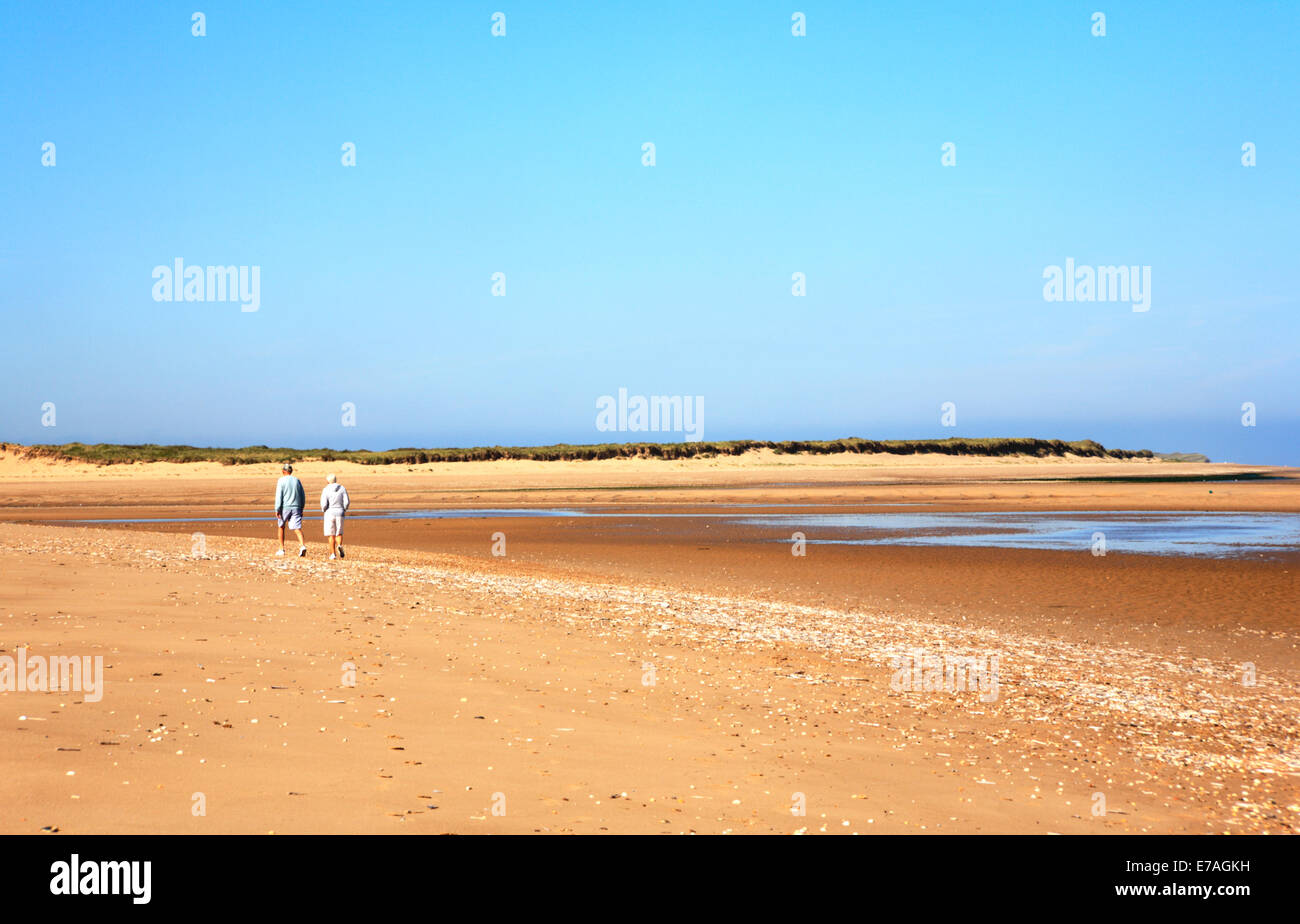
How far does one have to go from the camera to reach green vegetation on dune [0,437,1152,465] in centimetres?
9081

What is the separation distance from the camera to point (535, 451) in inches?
4119

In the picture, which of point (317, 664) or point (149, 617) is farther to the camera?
point (149, 617)

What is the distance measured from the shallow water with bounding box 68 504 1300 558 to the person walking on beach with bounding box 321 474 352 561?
577 inches

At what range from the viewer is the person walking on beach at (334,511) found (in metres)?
21.5

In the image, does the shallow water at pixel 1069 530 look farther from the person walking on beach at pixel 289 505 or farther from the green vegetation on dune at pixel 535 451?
the green vegetation on dune at pixel 535 451

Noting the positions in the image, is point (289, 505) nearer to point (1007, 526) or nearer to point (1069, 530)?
point (1007, 526)

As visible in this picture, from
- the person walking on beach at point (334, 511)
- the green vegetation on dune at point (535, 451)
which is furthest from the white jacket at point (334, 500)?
the green vegetation on dune at point (535, 451)

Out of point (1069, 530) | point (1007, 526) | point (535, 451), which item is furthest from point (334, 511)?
point (535, 451)
